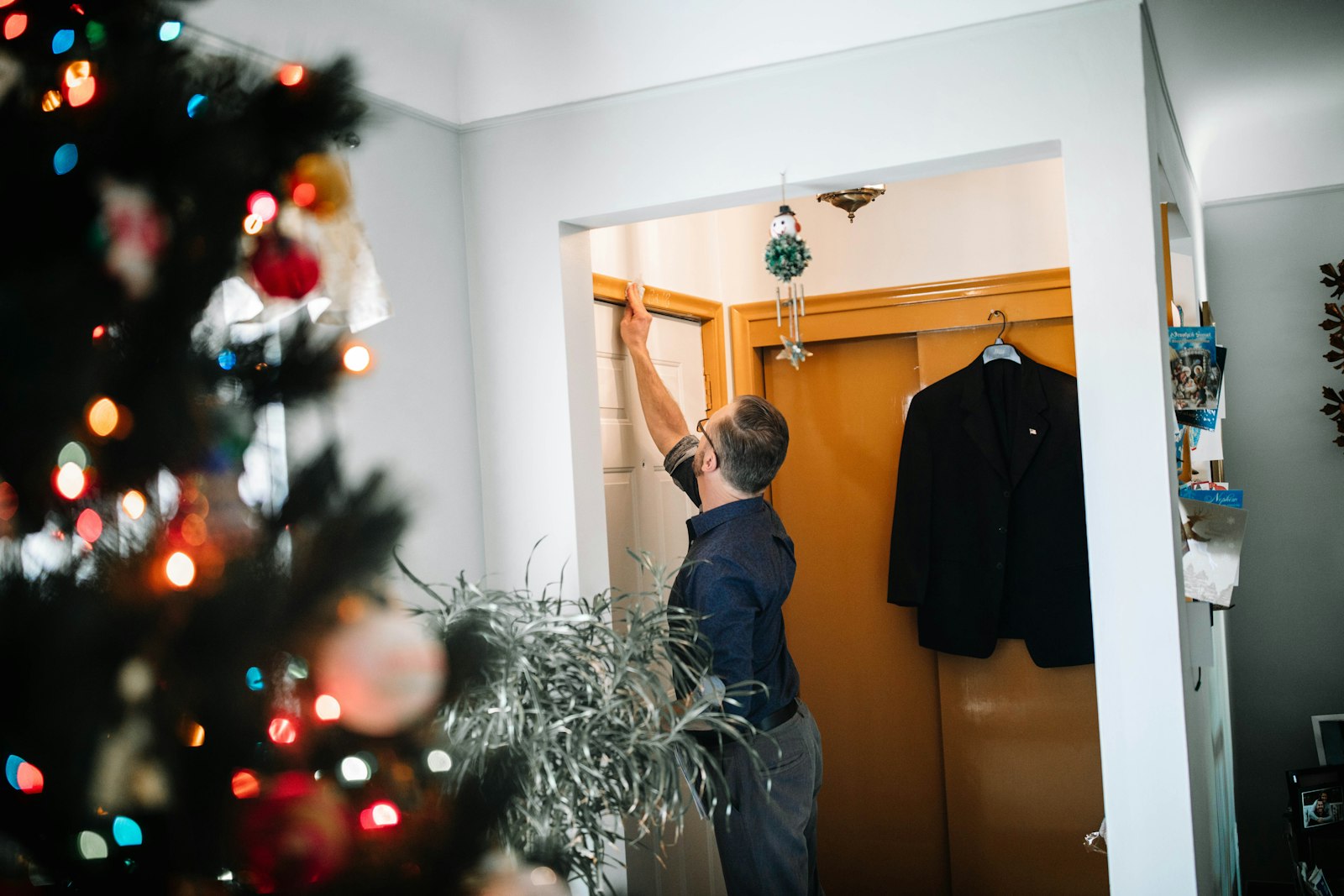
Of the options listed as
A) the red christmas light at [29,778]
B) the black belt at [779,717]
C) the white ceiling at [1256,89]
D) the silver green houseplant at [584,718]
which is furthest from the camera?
the white ceiling at [1256,89]

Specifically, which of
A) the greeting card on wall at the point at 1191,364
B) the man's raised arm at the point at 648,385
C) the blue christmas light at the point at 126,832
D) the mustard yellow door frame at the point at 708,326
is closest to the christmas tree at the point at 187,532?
the blue christmas light at the point at 126,832

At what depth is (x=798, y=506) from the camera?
3506 millimetres

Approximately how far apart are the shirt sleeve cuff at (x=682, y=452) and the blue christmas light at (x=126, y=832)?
6.47 ft

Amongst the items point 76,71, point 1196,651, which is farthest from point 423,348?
point 1196,651

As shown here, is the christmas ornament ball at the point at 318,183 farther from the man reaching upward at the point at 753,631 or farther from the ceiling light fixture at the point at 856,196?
the ceiling light fixture at the point at 856,196

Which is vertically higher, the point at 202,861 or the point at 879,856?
the point at 202,861

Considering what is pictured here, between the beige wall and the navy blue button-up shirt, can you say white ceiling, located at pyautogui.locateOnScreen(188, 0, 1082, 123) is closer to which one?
the beige wall

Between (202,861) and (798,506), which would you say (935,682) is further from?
(202,861)

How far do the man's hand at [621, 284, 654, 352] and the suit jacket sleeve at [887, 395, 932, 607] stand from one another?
102 centimetres

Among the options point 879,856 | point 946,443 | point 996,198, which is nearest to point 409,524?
point 946,443

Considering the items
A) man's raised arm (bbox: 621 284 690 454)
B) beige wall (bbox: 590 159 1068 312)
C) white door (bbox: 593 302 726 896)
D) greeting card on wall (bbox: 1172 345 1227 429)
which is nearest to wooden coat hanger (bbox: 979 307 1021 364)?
beige wall (bbox: 590 159 1068 312)

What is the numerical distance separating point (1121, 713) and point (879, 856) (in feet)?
6.07

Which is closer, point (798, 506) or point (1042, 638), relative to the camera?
point (1042, 638)

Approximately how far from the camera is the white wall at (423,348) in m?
1.98
